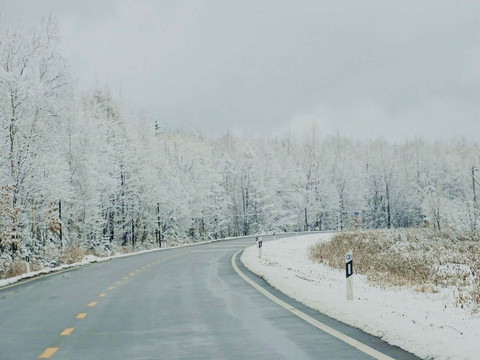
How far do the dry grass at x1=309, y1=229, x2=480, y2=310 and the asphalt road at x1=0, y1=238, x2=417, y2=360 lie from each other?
3598mm

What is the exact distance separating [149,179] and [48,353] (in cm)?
5438

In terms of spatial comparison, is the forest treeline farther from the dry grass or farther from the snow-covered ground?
the snow-covered ground

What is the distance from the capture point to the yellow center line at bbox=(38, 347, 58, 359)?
24.8 feet

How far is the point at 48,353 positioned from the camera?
7801 millimetres

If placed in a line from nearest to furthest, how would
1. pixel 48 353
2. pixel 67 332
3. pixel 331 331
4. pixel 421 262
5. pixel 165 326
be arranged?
pixel 48 353 → pixel 331 331 → pixel 67 332 → pixel 165 326 → pixel 421 262

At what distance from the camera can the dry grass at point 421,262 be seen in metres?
17.3

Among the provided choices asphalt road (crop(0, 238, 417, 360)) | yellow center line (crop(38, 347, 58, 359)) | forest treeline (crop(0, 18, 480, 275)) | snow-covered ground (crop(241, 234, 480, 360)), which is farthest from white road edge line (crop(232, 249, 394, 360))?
forest treeline (crop(0, 18, 480, 275))

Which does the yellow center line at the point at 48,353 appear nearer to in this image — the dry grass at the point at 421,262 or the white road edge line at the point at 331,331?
the white road edge line at the point at 331,331

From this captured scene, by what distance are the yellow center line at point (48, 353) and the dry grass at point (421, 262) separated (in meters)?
7.46

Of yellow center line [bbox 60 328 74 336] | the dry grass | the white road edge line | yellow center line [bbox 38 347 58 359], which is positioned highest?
yellow center line [bbox 38 347 58 359]

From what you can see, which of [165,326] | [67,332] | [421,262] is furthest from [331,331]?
[421,262]

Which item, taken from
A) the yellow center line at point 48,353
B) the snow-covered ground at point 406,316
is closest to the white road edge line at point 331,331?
the snow-covered ground at point 406,316

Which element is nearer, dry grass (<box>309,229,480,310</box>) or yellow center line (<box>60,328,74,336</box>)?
yellow center line (<box>60,328,74,336</box>)

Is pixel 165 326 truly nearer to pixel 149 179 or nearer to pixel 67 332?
pixel 67 332
